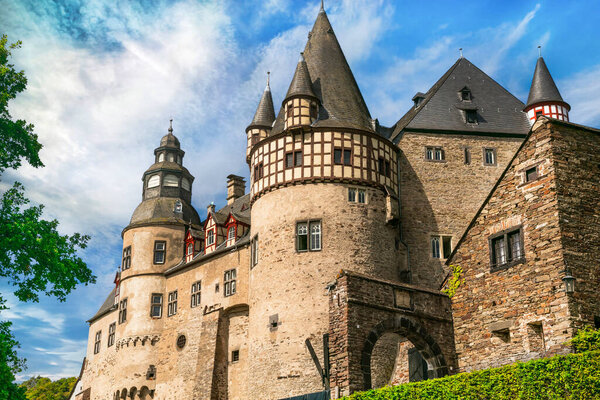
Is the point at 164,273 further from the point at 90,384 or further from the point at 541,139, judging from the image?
the point at 541,139

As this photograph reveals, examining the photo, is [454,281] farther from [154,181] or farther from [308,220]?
[154,181]

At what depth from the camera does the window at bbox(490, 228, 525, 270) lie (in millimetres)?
23109

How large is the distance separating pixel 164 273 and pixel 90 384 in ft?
39.6

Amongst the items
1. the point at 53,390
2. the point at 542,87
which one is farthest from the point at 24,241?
the point at 53,390

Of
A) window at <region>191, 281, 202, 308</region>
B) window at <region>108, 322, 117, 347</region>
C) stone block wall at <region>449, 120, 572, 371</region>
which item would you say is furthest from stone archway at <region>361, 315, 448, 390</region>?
window at <region>108, 322, 117, 347</region>

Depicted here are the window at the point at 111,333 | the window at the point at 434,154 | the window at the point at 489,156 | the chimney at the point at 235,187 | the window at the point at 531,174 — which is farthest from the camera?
the chimney at the point at 235,187

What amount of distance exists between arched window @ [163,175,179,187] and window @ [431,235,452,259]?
20.1 meters

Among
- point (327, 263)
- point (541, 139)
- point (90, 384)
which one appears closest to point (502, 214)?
point (541, 139)

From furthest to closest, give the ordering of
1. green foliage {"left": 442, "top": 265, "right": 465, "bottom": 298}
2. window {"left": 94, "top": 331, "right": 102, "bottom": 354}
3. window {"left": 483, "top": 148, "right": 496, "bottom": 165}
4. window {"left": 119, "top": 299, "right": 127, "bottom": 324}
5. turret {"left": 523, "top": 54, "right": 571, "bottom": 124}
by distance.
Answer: window {"left": 94, "top": 331, "right": 102, "bottom": 354}
window {"left": 119, "top": 299, "right": 127, "bottom": 324}
turret {"left": 523, "top": 54, "right": 571, "bottom": 124}
window {"left": 483, "top": 148, "right": 496, "bottom": 165}
green foliage {"left": 442, "top": 265, "right": 465, "bottom": 298}

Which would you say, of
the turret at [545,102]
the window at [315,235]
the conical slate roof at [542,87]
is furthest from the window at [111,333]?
the conical slate roof at [542,87]

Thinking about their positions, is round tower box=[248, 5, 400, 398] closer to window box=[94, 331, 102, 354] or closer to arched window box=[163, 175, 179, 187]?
arched window box=[163, 175, 179, 187]

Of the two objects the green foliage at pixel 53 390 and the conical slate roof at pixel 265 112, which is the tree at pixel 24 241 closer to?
the conical slate roof at pixel 265 112

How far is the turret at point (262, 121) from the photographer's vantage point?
40.4 m

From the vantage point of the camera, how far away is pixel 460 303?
2509cm
